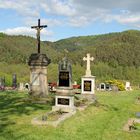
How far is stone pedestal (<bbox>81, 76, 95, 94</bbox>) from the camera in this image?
23.2 metres

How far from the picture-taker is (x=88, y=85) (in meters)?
23.4

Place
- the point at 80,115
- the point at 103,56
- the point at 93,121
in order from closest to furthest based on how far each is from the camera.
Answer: the point at 93,121
the point at 80,115
the point at 103,56

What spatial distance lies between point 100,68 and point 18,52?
47.5 m

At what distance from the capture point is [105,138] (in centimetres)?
1182

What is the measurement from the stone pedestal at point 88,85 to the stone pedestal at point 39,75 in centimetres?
329

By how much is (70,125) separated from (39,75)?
320 inches

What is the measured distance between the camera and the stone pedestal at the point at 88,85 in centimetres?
2323

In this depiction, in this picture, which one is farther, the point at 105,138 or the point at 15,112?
the point at 15,112

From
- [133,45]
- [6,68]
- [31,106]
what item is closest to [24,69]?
[6,68]

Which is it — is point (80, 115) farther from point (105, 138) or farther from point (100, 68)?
point (100, 68)

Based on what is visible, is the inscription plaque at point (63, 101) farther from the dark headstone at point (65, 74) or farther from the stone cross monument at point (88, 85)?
the stone cross monument at point (88, 85)

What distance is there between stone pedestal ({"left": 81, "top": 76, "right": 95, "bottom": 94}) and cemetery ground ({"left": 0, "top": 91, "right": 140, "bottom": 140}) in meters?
4.45

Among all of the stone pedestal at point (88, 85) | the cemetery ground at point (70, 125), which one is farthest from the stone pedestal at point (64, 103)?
the stone pedestal at point (88, 85)

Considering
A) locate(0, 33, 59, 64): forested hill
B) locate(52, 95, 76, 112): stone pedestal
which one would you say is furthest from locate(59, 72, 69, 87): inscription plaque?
locate(0, 33, 59, 64): forested hill
